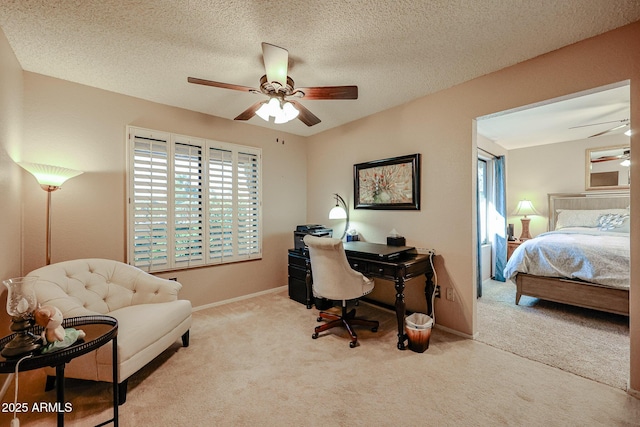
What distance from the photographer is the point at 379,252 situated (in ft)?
8.77

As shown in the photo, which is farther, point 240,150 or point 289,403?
point 240,150

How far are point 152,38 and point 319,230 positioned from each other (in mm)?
2716

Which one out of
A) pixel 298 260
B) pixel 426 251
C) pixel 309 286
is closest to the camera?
pixel 426 251

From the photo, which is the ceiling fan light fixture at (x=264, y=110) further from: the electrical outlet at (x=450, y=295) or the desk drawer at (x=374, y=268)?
the electrical outlet at (x=450, y=295)

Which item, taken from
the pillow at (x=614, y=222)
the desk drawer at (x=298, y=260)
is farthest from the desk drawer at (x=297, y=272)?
the pillow at (x=614, y=222)

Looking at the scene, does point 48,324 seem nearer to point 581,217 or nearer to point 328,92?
point 328,92

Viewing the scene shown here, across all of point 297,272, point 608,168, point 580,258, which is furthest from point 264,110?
point 608,168

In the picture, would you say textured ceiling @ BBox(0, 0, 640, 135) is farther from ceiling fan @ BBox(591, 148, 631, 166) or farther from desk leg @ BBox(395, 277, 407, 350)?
ceiling fan @ BBox(591, 148, 631, 166)

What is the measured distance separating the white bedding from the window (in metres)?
3.72

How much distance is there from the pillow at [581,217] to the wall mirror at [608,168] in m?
0.46

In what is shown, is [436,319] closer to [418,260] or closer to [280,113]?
[418,260]

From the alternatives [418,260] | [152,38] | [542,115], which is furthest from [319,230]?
[542,115]

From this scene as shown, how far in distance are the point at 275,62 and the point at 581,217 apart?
5636mm

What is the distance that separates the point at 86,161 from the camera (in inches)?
106
